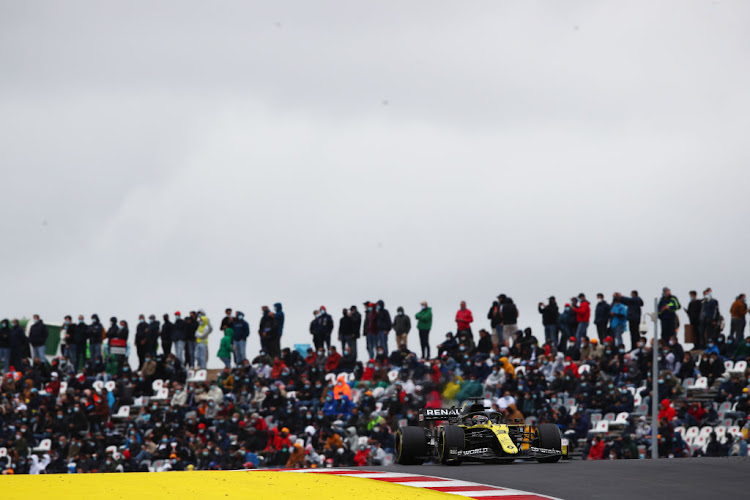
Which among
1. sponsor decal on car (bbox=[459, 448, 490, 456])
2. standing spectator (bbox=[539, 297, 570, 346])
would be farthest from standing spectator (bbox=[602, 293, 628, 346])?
sponsor decal on car (bbox=[459, 448, 490, 456])

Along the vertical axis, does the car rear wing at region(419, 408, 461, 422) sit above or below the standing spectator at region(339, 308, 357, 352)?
below

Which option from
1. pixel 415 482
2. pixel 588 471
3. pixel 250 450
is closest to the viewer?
→ pixel 415 482

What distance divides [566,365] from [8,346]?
1711 cm

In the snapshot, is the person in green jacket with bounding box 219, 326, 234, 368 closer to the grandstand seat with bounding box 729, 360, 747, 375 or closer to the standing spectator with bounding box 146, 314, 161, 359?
the standing spectator with bounding box 146, 314, 161, 359

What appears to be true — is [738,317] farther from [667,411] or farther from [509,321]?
[509,321]

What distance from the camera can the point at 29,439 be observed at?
1204 inches

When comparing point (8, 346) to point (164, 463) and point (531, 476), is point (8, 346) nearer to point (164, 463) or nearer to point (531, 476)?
point (164, 463)

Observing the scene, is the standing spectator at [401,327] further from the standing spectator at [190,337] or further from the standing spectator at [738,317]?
the standing spectator at [738,317]

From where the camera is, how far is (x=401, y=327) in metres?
33.0

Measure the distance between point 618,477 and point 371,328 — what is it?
1614 centimetres

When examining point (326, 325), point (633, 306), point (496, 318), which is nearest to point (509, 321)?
point (496, 318)

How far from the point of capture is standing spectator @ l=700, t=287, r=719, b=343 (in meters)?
29.4

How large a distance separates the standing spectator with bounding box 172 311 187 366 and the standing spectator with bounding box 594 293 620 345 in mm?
12038

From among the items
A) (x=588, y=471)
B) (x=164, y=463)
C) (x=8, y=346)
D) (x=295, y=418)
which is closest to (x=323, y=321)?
(x=295, y=418)
